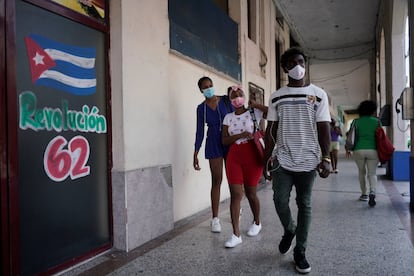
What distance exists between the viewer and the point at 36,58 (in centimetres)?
273

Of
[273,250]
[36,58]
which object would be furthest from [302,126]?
[36,58]

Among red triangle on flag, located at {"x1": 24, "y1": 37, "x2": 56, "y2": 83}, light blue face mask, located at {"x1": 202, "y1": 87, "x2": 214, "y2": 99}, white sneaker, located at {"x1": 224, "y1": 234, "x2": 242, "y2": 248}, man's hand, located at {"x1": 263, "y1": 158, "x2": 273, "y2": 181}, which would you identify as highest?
Result: red triangle on flag, located at {"x1": 24, "y1": 37, "x2": 56, "y2": 83}

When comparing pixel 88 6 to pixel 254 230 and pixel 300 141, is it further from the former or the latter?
pixel 254 230

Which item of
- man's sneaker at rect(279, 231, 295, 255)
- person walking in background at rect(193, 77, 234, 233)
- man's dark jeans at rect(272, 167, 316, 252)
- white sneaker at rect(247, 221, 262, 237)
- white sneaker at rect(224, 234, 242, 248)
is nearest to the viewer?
man's dark jeans at rect(272, 167, 316, 252)

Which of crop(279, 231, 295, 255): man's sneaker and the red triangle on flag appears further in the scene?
crop(279, 231, 295, 255): man's sneaker

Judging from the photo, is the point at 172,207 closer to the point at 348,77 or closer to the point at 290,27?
the point at 290,27

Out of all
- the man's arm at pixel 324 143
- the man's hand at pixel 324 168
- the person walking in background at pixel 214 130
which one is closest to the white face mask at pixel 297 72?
the man's arm at pixel 324 143

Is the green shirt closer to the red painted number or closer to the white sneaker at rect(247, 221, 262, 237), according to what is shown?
the white sneaker at rect(247, 221, 262, 237)

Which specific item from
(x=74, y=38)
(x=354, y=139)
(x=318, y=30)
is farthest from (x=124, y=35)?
(x=318, y=30)

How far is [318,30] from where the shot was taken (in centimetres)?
1375

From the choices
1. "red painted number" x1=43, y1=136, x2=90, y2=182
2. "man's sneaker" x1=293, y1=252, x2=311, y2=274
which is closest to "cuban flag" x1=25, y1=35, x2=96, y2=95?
"red painted number" x1=43, y1=136, x2=90, y2=182

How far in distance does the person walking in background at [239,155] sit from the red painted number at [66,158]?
4.48 feet

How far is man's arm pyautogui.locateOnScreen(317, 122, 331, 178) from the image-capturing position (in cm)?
294

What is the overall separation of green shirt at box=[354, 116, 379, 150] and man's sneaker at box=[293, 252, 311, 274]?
3244 mm
